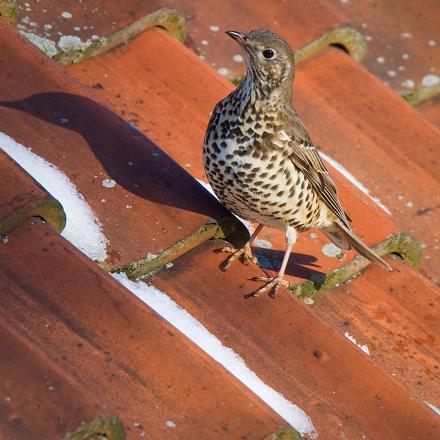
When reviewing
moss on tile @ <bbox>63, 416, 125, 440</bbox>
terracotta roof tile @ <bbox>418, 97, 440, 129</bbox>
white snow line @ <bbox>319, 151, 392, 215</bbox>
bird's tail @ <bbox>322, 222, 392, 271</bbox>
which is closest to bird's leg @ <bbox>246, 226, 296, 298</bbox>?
bird's tail @ <bbox>322, 222, 392, 271</bbox>

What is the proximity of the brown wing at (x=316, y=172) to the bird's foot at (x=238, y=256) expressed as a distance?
1.38 ft

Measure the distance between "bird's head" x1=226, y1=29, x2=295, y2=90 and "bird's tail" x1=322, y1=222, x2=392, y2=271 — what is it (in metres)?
0.54

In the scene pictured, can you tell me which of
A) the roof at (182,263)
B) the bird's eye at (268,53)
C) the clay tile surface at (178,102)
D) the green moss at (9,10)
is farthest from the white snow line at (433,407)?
the green moss at (9,10)

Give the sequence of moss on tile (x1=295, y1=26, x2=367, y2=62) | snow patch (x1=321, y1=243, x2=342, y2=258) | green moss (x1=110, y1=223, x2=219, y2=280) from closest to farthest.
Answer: green moss (x1=110, y1=223, x2=219, y2=280), snow patch (x1=321, y1=243, x2=342, y2=258), moss on tile (x1=295, y1=26, x2=367, y2=62)

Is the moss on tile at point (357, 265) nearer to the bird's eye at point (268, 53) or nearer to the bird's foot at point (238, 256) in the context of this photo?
the bird's foot at point (238, 256)

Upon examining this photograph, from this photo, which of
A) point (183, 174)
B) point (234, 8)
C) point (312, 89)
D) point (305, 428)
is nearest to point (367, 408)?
point (305, 428)

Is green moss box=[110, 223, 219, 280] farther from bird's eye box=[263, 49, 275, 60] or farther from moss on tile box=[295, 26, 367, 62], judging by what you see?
moss on tile box=[295, 26, 367, 62]

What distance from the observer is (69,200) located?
334cm

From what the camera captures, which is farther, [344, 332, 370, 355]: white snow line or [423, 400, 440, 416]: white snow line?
[344, 332, 370, 355]: white snow line

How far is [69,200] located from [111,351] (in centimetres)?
71

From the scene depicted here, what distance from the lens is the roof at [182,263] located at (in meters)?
2.71

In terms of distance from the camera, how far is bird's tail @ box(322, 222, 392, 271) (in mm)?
3812

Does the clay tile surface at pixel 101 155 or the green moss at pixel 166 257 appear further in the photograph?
the clay tile surface at pixel 101 155

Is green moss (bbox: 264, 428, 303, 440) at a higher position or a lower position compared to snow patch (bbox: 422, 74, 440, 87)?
higher
